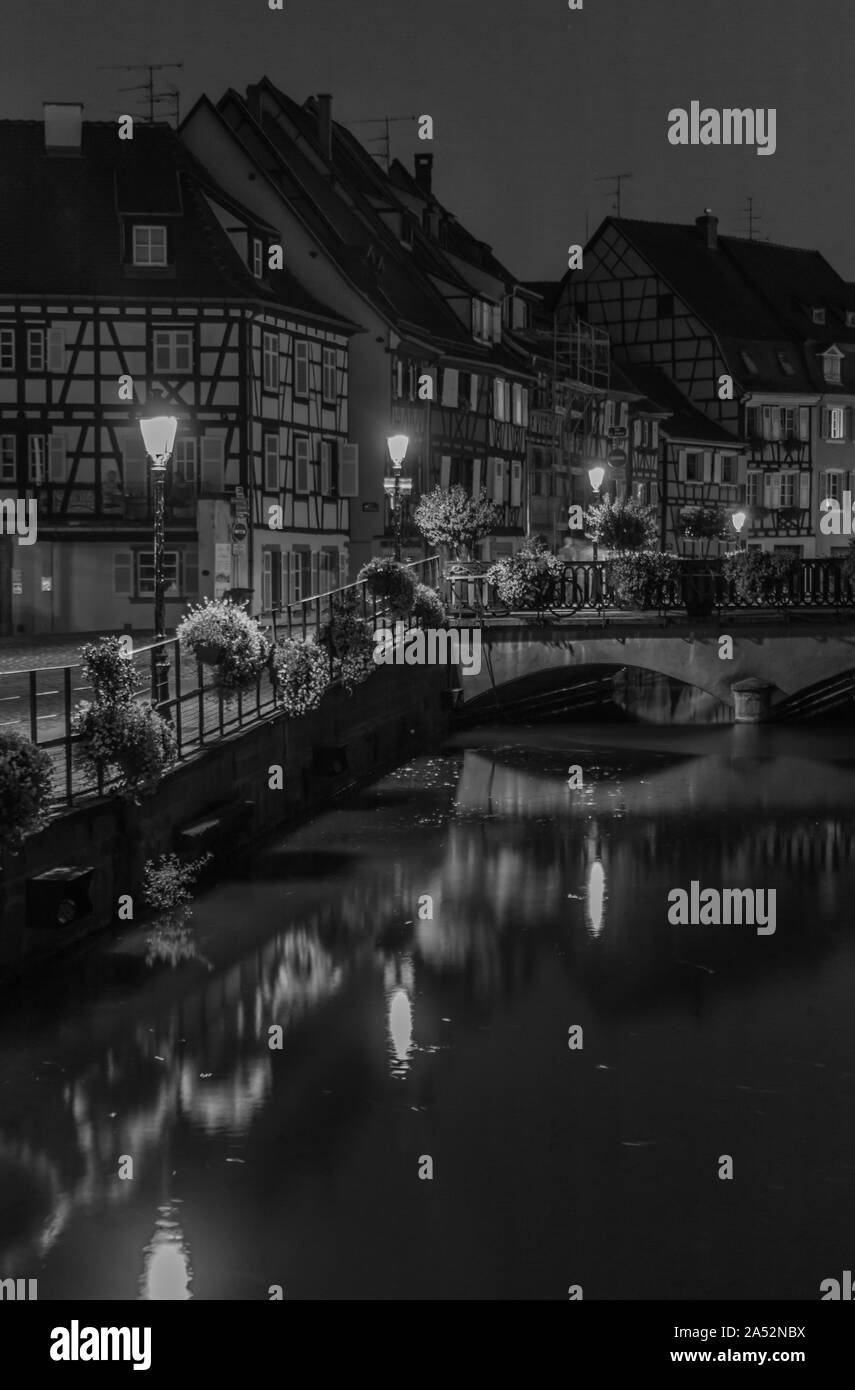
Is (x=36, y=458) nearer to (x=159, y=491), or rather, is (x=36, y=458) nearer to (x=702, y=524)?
(x=159, y=491)

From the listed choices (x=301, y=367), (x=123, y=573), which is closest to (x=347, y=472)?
(x=301, y=367)

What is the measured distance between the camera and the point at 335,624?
34062 millimetres

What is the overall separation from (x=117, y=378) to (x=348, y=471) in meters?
9.23

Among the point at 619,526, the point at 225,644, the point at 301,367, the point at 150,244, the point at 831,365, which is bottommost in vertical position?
the point at 225,644

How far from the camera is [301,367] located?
5322 cm

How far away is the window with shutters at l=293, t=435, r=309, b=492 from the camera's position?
52.9 meters

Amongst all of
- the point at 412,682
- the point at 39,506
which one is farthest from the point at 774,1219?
the point at 39,506

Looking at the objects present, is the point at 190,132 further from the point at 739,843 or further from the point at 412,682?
the point at 739,843

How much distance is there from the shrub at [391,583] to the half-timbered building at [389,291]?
7519 millimetres

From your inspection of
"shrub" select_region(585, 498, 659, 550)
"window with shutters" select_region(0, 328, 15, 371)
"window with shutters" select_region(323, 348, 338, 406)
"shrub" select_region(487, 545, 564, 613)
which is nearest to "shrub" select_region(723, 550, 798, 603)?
"shrub" select_region(487, 545, 564, 613)

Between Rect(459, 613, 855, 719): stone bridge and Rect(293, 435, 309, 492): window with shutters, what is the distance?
991 centimetres

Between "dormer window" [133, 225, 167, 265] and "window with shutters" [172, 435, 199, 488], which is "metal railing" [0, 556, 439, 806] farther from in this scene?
"dormer window" [133, 225, 167, 265]

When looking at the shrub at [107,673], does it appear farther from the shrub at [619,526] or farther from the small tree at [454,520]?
the shrub at [619,526]

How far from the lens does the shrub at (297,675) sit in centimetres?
2972
